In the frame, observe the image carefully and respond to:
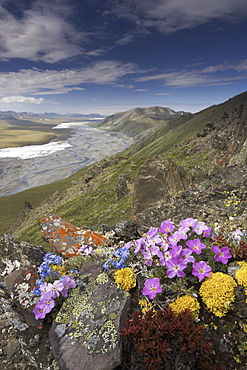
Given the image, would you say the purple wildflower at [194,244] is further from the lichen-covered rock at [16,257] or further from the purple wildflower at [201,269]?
the lichen-covered rock at [16,257]

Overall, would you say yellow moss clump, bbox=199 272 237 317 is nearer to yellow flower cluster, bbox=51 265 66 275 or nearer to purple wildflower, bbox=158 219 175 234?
purple wildflower, bbox=158 219 175 234

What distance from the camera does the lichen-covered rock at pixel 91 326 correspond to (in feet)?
9.77

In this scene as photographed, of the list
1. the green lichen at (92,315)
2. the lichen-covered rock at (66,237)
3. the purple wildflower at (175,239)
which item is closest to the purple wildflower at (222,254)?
the purple wildflower at (175,239)

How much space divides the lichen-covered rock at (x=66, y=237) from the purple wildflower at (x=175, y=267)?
329cm

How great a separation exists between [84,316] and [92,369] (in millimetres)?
795

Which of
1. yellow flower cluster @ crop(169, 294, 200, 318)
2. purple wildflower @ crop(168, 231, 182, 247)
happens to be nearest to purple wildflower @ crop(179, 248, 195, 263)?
purple wildflower @ crop(168, 231, 182, 247)

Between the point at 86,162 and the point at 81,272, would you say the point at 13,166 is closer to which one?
the point at 86,162

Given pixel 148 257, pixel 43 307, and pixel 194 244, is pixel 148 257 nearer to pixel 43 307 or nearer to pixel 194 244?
pixel 194 244

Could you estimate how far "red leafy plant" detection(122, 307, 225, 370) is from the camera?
2.71 m

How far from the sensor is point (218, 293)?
11.4 ft

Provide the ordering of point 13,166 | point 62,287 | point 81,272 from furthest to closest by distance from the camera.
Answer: point 13,166, point 81,272, point 62,287

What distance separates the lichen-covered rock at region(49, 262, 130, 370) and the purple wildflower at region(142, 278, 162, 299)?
0.39 metres

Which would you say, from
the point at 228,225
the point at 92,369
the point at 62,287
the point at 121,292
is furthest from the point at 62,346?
the point at 228,225

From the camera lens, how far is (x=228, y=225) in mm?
8586
